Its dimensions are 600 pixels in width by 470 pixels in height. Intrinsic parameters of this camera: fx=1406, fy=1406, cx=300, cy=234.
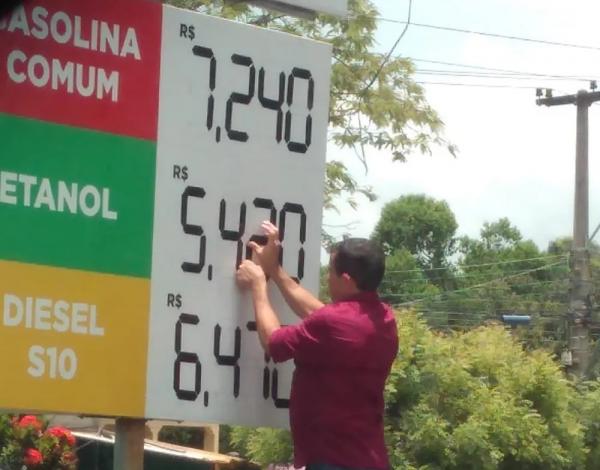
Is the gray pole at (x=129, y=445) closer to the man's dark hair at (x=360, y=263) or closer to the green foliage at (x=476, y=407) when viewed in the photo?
the man's dark hair at (x=360, y=263)

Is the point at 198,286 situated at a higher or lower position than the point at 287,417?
higher

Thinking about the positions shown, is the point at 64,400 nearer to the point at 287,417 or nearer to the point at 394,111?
the point at 287,417

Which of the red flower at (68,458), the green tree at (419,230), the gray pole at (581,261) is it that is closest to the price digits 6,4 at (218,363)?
the red flower at (68,458)

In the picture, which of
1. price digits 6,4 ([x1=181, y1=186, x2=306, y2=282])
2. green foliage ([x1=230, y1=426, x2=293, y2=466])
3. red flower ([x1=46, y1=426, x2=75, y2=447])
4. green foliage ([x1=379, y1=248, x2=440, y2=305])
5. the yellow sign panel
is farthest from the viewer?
green foliage ([x1=379, y1=248, x2=440, y2=305])

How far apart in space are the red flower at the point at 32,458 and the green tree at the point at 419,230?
46659 mm

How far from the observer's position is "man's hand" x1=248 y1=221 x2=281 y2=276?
5223mm

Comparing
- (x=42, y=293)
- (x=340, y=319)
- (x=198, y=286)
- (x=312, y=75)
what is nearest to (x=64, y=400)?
(x=42, y=293)

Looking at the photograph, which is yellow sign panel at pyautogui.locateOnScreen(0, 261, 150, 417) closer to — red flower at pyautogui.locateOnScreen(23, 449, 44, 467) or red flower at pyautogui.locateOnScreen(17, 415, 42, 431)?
red flower at pyautogui.locateOnScreen(23, 449, 44, 467)

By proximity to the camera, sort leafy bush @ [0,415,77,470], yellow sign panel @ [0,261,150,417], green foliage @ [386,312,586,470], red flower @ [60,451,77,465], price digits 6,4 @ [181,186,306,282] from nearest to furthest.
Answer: yellow sign panel @ [0,261,150,417]
price digits 6,4 @ [181,186,306,282]
leafy bush @ [0,415,77,470]
red flower @ [60,451,77,465]
green foliage @ [386,312,586,470]

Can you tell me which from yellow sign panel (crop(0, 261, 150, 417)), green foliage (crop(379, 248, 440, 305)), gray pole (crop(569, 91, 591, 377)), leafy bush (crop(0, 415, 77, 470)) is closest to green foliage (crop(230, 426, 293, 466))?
leafy bush (crop(0, 415, 77, 470))

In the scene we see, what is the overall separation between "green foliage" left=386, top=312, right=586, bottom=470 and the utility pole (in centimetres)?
1113

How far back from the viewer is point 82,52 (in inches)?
193

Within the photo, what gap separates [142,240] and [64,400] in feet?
2.07

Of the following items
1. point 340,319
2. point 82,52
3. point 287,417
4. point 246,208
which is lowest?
point 287,417
